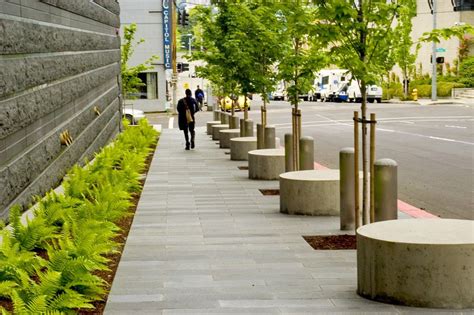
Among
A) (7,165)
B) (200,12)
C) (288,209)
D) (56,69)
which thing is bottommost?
(288,209)

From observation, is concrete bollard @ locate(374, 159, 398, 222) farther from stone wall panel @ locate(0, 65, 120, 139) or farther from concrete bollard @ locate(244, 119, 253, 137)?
concrete bollard @ locate(244, 119, 253, 137)

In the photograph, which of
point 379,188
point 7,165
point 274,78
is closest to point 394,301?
point 379,188


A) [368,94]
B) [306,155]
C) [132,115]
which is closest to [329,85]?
[368,94]

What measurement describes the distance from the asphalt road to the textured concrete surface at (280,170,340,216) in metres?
1.96

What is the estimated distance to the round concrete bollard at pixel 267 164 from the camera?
17984 millimetres

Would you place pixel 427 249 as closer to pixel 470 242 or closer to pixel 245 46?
pixel 470 242

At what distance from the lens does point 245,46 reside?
20.9 m

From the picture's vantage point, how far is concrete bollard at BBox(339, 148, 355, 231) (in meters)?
11.4

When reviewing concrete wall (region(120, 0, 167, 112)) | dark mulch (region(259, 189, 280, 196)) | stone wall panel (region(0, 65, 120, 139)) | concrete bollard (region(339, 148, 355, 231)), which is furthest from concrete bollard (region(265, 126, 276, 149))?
concrete wall (region(120, 0, 167, 112))

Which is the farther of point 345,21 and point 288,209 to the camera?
point 288,209

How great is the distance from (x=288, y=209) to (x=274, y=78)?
7.56m

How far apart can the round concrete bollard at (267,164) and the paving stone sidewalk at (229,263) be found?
6.13 ft

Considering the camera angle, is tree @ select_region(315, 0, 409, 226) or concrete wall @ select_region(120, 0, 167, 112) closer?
tree @ select_region(315, 0, 409, 226)

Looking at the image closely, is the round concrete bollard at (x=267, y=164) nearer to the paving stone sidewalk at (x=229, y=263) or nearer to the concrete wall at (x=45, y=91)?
the paving stone sidewalk at (x=229, y=263)
